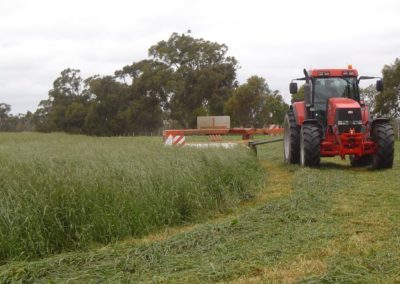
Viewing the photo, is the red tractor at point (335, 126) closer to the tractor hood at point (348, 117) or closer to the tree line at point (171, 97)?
the tractor hood at point (348, 117)

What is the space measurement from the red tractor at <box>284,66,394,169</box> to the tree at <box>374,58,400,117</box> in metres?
20.9

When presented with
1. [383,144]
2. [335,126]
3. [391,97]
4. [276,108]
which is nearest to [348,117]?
[335,126]

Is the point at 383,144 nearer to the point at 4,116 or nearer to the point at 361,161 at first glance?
the point at 361,161

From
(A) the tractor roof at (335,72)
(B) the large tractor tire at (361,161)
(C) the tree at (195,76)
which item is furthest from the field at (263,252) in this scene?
(C) the tree at (195,76)

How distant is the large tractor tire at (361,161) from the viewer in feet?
39.9

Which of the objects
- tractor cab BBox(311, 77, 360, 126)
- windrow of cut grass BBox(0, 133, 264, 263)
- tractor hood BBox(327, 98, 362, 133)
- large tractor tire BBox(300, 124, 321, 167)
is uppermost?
tractor cab BBox(311, 77, 360, 126)

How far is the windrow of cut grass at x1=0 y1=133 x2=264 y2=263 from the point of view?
227 inches

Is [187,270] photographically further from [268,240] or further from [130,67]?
[130,67]

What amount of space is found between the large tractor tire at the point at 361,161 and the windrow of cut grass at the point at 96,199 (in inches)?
173

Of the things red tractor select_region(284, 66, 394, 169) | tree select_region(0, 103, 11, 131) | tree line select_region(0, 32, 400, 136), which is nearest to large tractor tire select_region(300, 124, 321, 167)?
red tractor select_region(284, 66, 394, 169)

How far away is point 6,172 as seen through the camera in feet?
23.3

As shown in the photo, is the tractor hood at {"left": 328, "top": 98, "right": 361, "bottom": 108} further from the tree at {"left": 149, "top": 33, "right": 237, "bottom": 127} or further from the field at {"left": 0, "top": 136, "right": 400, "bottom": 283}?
the tree at {"left": 149, "top": 33, "right": 237, "bottom": 127}

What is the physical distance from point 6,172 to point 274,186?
15.5 ft

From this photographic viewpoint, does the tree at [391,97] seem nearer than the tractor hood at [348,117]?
No
